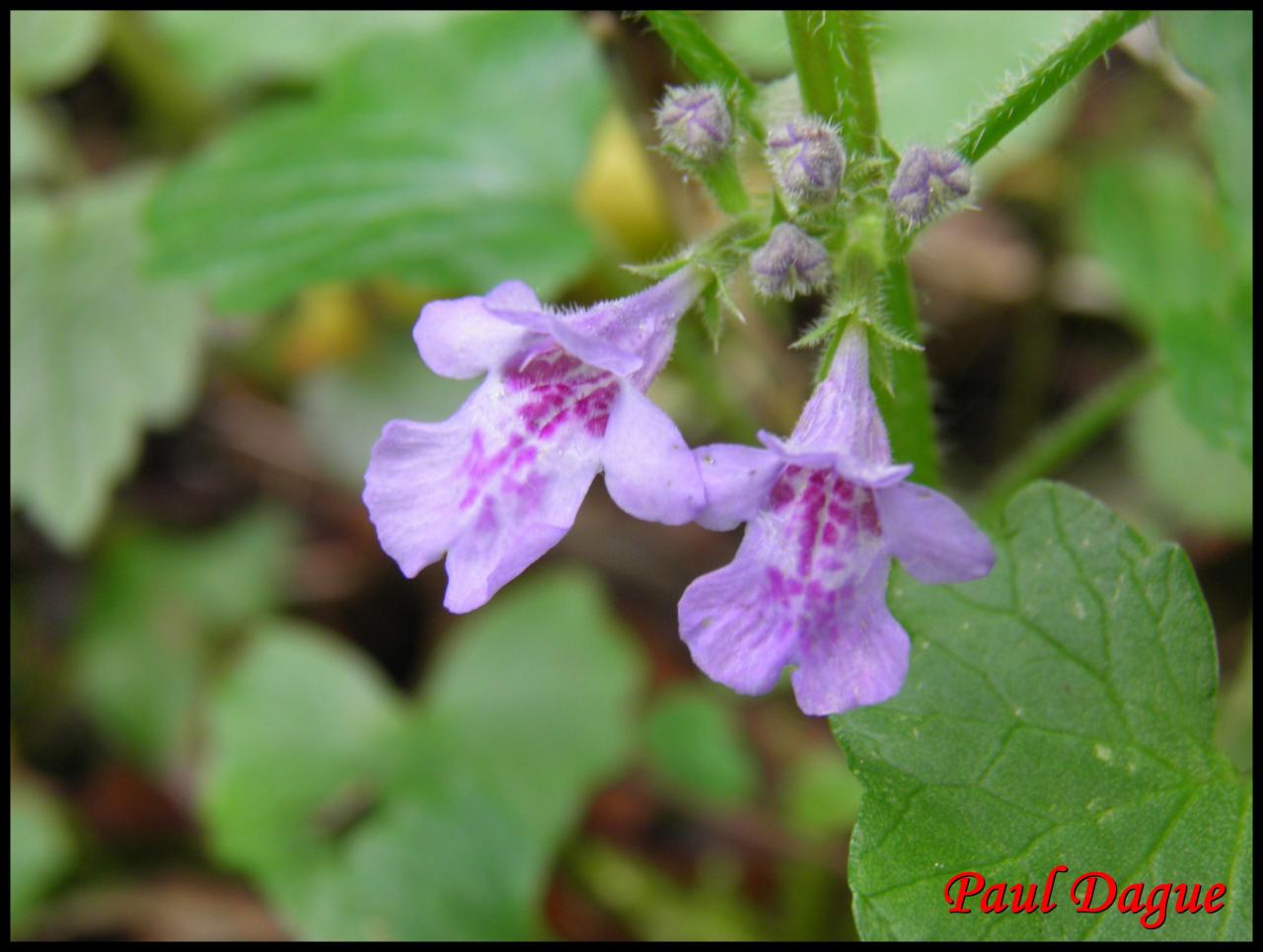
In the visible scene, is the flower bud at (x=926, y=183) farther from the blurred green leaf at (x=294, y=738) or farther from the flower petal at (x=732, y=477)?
the blurred green leaf at (x=294, y=738)

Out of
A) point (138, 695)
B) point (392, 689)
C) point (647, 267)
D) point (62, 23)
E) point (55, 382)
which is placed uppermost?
point (647, 267)

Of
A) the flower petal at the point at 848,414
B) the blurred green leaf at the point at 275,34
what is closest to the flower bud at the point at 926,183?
the flower petal at the point at 848,414

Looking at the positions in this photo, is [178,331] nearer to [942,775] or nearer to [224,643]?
[224,643]

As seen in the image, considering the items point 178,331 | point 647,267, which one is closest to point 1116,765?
point 647,267

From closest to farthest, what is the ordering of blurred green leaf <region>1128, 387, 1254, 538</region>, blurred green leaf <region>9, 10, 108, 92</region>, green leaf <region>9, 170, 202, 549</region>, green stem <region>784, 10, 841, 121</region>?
green stem <region>784, 10, 841, 121</region>, green leaf <region>9, 170, 202, 549</region>, blurred green leaf <region>1128, 387, 1254, 538</region>, blurred green leaf <region>9, 10, 108, 92</region>

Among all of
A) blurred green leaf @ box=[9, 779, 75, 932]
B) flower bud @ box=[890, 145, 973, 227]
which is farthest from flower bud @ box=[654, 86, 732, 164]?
blurred green leaf @ box=[9, 779, 75, 932]

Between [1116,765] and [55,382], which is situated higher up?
[1116,765]

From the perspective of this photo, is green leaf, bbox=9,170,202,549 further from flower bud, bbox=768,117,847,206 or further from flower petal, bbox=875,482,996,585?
flower petal, bbox=875,482,996,585

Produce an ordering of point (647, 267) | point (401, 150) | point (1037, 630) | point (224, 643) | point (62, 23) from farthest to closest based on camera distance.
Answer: point (224, 643)
point (62, 23)
point (401, 150)
point (1037, 630)
point (647, 267)
